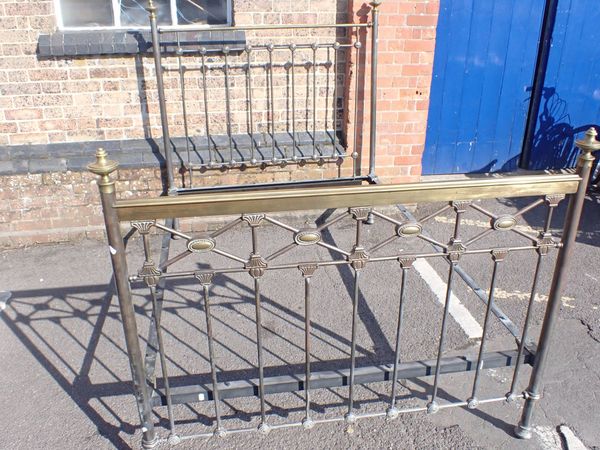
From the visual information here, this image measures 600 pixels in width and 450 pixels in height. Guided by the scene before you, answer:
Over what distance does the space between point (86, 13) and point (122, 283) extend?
10.7 ft

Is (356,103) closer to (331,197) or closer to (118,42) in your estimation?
(118,42)

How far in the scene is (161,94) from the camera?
422 cm

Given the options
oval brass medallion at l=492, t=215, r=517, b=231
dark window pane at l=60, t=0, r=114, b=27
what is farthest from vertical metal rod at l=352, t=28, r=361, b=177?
oval brass medallion at l=492, t=215, r=517, b=231

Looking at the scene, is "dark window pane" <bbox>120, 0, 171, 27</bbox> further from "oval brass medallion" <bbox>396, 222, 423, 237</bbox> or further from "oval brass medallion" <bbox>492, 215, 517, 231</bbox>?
"oval brass medallion" <bbox>492, 215, 517, 231</bbox>

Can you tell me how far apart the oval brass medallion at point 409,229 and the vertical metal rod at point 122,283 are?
1.08 metres

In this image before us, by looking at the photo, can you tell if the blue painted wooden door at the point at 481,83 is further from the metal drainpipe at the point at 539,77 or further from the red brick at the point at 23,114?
the red brick at the point at 23,114

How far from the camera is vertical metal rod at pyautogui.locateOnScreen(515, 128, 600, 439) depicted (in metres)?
2.21

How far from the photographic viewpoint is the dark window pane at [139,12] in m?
4.55

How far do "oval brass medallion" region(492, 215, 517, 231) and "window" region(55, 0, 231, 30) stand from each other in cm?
328

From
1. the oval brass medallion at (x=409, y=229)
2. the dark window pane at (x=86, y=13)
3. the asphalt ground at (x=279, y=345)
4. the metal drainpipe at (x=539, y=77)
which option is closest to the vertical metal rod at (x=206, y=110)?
the asphalt ground at (x=279, y=345)

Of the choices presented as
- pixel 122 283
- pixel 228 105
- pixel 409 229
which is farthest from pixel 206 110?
pixel 409 229

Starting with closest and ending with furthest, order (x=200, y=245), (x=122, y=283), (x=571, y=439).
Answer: (x=200, y=245)
(x=122, y=283)
(x=571, y=439)

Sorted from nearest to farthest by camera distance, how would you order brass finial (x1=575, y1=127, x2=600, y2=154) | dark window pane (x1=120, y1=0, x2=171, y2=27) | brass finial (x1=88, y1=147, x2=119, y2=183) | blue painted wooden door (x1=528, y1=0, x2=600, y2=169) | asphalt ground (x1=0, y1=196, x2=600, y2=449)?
1. brass finial (x1=88, y1=147, x2=119, y2=183)
2. brass finial (x1=575, y1=127, x2=600, y2=154)
3. asphalt ground (x1=0, y1=196, x2=600, y2=449)
4. dark window pane (x1=120, y1=0, x2=171, y2=27)
5. blue painted wooden door (x1=528, y1=0, x2=600, y2=169)

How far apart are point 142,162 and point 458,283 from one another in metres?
2.72
